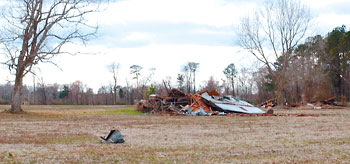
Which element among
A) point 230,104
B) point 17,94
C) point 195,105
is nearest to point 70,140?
point 17,94

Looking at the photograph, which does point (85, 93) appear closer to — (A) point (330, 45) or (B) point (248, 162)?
(A) point (330, 45)

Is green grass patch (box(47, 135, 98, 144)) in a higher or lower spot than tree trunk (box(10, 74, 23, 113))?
lower

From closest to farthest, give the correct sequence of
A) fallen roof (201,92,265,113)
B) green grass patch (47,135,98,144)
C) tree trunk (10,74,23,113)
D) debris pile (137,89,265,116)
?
green grass patch (47,135,98,144) < tree trunk (10,74,23,113) < debris pile (137,89,265,116) < fallen roof (201,92,265,113)

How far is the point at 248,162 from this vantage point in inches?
287

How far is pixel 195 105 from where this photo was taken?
30.0 m

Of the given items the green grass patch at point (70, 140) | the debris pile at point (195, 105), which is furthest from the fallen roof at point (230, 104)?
the green grass patch at point (70, 140)

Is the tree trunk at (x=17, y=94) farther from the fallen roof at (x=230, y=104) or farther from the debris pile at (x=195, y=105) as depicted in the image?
the fallen roof at (x=230, y=104)

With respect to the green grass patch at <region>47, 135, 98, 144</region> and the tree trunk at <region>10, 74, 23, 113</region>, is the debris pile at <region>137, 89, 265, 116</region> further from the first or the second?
the green grass patch at <region>47, 135, 98, 144</region>

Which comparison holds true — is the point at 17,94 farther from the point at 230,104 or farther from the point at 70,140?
the point at 70,140

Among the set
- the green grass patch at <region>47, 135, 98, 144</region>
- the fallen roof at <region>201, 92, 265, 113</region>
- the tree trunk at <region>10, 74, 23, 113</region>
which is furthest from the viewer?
the fallen roof at <region>201, 92, 265, 113</region>

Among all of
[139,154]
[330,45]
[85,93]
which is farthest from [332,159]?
[85,93]

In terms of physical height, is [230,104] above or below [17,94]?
below

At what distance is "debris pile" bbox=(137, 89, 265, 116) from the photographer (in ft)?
95.8

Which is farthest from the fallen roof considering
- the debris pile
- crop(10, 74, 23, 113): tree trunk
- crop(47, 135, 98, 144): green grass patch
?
crop(47, 135, 98, 144): green grass patch
